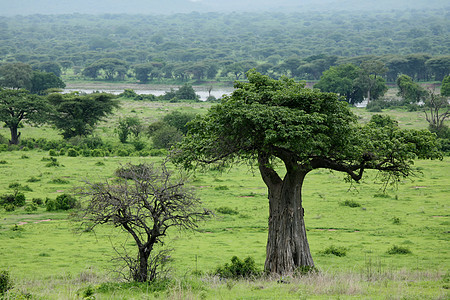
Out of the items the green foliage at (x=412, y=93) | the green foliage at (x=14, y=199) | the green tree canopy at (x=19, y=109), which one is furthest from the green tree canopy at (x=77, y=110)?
the green foliage at (x=412, y=93)

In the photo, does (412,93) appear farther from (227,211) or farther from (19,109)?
(227,211)

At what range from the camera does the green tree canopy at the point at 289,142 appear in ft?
46.4

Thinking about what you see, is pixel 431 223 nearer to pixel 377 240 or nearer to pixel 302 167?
pixel 377 240

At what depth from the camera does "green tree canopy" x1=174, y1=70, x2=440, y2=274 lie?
557 inches

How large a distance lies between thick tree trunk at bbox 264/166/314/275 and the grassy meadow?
1.03 m

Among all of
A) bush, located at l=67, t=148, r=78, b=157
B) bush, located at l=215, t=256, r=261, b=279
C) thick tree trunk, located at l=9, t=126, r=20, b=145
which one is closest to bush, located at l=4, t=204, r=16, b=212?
bush, located at l=215, t=256, r=261, b=279

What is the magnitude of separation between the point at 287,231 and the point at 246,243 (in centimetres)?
647

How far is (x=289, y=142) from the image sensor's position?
45.5ft

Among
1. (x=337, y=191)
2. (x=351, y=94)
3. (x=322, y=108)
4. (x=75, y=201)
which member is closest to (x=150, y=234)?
(x=322, y=108)

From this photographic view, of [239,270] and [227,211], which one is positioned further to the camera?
[227,211]

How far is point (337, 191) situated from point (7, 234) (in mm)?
20459

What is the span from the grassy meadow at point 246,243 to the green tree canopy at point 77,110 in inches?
533

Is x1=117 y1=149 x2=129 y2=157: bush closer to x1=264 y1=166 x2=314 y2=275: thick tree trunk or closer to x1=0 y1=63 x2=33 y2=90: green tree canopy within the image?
x1=264 y1=166 x2=314 y2=275: thick tree trunk

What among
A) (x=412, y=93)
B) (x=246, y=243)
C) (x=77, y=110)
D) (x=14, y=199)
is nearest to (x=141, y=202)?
(x=246, y=243)
